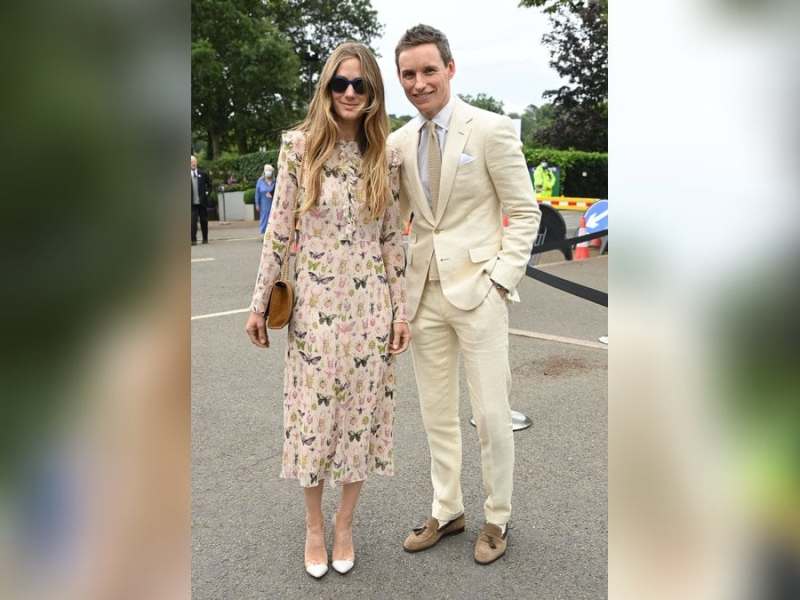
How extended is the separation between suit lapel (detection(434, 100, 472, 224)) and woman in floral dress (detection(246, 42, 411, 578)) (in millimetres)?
225

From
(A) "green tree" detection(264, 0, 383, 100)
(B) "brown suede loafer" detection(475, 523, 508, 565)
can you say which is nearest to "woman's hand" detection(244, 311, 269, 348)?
(B) "brown suede loafer" detection(475, 523, 508, 565)

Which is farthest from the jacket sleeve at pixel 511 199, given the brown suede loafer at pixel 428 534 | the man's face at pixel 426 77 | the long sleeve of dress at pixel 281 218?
the brown suede loafer at pixel 428 534

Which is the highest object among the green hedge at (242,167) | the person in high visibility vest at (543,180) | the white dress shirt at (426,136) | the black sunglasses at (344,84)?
the green hedge at (242,167)

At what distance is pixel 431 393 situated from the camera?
3.03 m

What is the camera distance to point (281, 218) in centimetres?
273

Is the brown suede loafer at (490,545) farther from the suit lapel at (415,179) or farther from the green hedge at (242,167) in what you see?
the green hedge at (242,167)

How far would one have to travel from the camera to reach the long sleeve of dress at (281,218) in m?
2.71

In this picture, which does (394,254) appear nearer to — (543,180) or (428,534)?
(428,534)

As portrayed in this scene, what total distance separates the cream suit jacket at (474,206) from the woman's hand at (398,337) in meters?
0.23

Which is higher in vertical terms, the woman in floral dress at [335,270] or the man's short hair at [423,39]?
the man's short hair at [423,39]

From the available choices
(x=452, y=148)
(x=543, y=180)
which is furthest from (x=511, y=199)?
(x=543, y=180)

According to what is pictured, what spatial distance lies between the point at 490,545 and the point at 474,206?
1432 mm
